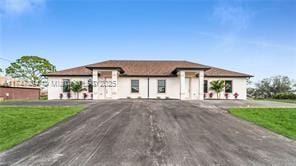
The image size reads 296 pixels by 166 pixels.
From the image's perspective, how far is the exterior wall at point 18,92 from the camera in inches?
958

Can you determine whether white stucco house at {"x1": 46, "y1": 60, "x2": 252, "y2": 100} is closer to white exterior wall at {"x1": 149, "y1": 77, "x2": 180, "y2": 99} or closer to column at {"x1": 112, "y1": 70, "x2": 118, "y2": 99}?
white exterior wall at {"x1": 149, "y1": 77, "x2": 180, "y2": 99}

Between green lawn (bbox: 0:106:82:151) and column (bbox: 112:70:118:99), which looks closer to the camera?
green lawn (bbox: 0:106:82:151)

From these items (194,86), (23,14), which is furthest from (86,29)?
(194,86)

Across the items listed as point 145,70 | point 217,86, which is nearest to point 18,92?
point 145,70

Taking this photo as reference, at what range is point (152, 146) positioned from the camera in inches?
203

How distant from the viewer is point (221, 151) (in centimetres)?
491

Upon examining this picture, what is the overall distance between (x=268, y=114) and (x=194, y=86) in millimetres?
10616

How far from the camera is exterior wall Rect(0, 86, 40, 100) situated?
79.9ft

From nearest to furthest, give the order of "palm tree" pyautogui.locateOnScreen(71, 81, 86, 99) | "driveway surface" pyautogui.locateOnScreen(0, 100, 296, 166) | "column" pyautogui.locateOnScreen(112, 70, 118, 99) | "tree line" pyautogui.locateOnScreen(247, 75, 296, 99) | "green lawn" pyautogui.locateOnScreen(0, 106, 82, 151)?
1. "driveway surface" pyautogui.locateOnScreen(0, 100, 296, 166)
2. "green lawn" pyautogui.locateOnScreen(0, 106, 82, 151)
3. "column" pyautogui.locateOnScreen(112, 70, 118, 99)
4. "palm tree" pyautogui.locateOnScreen(71, 81, 86, 99)
5. "tree line" pyautogui.locateOnScreen(247, 75, 296, 99)

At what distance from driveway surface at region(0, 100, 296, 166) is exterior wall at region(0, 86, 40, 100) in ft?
74.2

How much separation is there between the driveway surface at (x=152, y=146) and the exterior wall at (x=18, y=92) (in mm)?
22604

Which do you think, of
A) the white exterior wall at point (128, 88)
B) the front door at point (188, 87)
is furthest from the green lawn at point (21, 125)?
the front door at point (188, 87)

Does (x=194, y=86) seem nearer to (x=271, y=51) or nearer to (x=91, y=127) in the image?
(x=271, y=51)

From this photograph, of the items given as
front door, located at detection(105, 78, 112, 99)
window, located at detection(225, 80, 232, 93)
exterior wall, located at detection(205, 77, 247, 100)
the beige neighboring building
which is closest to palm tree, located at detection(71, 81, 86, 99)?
front door, located at detection(105, 78, 112, 99)
